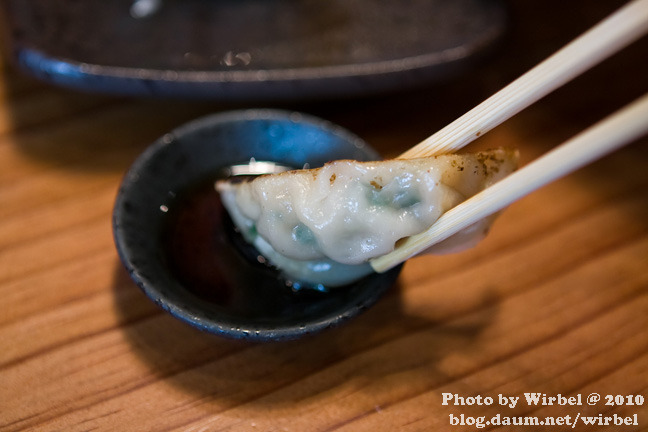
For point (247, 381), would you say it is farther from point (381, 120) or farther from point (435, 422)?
point (381, 120)

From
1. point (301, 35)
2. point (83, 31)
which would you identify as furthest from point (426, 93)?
point (83, 31)

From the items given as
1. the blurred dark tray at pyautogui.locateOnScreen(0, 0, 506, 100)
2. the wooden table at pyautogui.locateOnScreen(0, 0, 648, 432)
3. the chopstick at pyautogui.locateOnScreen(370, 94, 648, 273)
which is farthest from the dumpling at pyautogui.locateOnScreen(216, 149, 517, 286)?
the blurred dark tray at pyautogui.locateOnScreen(0, 0, 506, 100)

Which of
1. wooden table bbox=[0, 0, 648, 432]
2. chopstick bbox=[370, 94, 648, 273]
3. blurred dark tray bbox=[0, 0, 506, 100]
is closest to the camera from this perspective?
chopstick bbox=[370, 94, 648, 273]

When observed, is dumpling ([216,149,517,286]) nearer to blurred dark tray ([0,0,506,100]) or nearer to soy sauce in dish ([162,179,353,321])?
soy sauce in dish ([162,179,353,321])

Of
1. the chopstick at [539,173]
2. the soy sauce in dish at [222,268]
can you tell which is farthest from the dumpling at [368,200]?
the soy sauce in dish at [222,268]

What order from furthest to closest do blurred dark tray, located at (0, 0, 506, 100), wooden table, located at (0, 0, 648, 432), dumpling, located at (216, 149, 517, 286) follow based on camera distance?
1. blurred dark tray, located at (0, 0, 506, 100)
2. wooden table, located at (0, 0, 648, 432)
3. dumpling, located at (216, 149, 517, 286)

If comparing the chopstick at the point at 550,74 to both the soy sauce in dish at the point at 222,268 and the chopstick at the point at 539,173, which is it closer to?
the chopstick at the point at 539,173

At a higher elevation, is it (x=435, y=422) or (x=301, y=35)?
(x=301, y=35)
